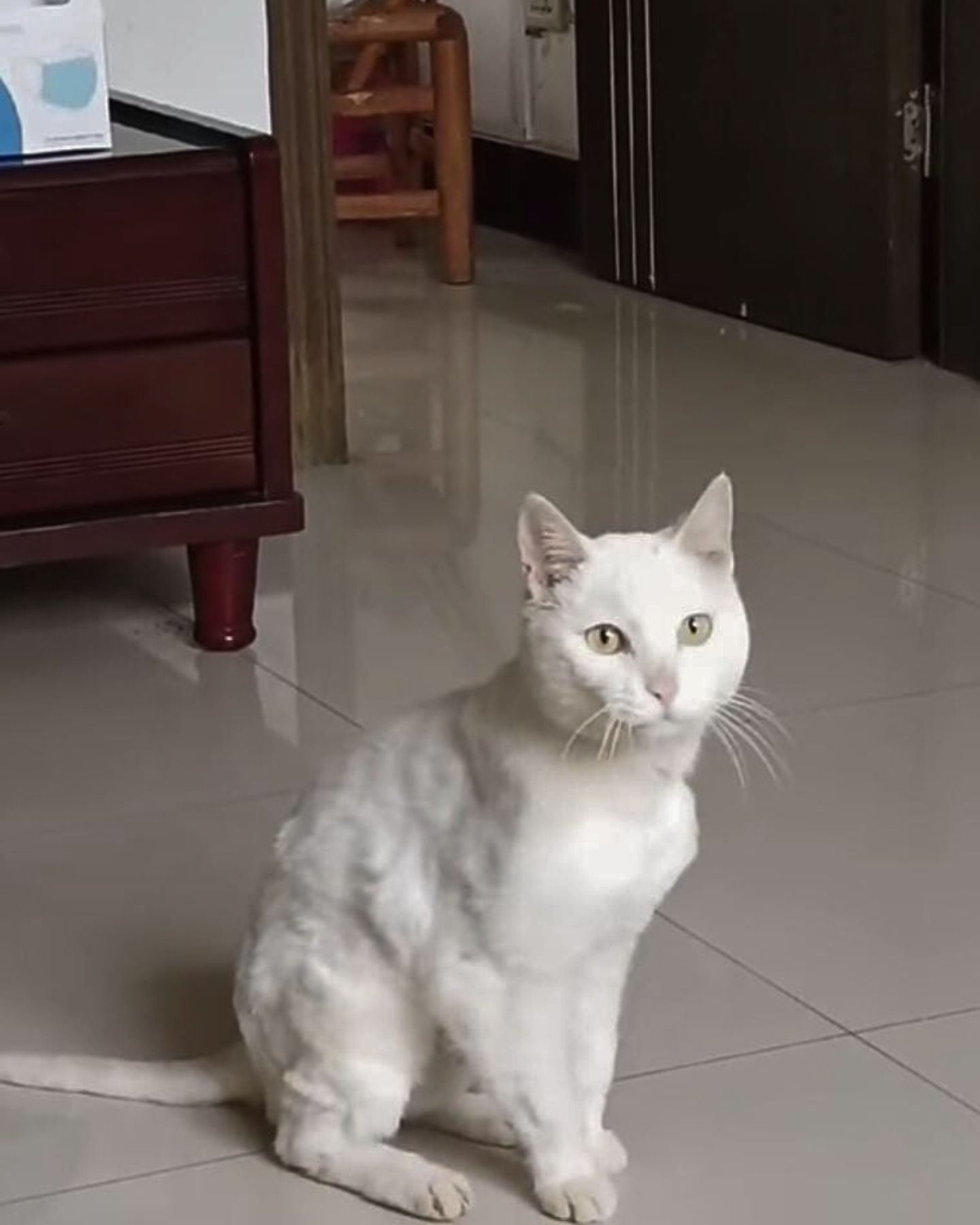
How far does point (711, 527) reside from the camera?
149cm

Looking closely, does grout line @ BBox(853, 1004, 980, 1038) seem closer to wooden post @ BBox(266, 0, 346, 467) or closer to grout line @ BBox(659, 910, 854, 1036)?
grout line @ BBox(659, 910, 854, 1036)

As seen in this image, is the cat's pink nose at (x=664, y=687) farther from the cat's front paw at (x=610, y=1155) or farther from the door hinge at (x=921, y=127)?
the door hinge at (x=921, y=127)

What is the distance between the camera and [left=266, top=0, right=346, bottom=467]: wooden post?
130 inches

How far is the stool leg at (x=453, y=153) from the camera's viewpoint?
4656mm

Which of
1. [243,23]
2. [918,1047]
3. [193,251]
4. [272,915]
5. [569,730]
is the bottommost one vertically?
[918,1047]

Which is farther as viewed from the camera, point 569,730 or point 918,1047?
point 918,1047

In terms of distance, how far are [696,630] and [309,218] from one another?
202 centimetres

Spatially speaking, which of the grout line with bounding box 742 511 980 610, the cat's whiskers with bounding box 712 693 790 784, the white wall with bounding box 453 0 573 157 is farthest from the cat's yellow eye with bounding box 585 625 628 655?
the white wall with bounding box 453 0 573 157

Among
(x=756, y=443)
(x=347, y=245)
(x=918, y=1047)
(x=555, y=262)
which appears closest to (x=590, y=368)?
(x=756, y=443)

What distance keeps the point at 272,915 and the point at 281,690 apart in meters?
0.98

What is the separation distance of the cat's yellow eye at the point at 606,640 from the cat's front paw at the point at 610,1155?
34cm

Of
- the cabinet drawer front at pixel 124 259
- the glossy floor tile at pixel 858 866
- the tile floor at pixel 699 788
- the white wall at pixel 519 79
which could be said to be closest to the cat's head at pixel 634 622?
the tile floor at pixel 699 788

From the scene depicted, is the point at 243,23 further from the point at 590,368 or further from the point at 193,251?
the point at 590,368

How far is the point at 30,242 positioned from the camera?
249 centimetres
